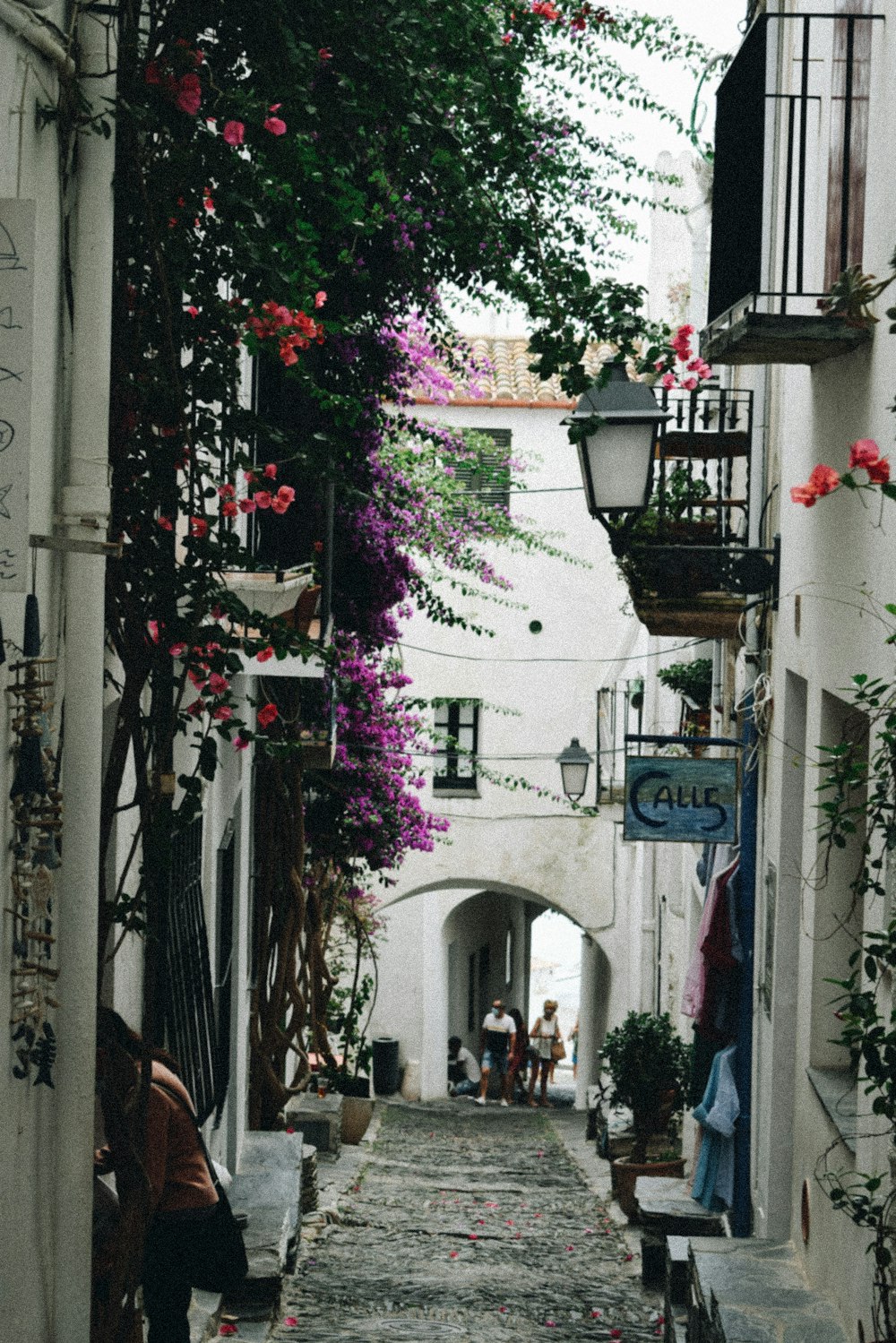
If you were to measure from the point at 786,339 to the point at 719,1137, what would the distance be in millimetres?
5128

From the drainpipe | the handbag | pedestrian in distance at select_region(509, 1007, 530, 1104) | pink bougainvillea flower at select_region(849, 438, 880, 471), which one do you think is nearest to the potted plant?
the handbag

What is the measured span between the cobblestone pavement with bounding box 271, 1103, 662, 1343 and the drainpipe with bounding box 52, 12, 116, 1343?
4.16 metres

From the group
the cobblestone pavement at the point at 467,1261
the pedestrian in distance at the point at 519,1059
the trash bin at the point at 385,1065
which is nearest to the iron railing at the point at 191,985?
the cobblestone pavement at the point at 467,1261

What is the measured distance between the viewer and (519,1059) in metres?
24.5

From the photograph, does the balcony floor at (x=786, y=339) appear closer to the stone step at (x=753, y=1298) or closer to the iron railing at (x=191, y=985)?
the iron railing at (x=191, y=985)

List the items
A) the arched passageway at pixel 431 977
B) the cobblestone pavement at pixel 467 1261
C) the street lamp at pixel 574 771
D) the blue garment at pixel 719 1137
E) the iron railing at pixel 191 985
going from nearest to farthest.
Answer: the iron railing at pixel 191 985 → the cobblestone pavement at pixel 467 1261 → the blue garment at pixel 719 1137 → the street lamp at pixel 574 771 → the arched passageway at pixel 431 977

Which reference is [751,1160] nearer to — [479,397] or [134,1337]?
[134,1337]

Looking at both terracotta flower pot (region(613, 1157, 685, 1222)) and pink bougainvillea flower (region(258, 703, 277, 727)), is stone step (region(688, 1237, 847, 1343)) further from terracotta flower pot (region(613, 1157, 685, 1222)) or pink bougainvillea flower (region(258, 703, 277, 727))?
terracotta flower pot (region(613, 1157, 685, 1222))

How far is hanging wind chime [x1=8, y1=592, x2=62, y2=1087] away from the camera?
13.3 ft

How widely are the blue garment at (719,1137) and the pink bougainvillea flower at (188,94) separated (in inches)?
237

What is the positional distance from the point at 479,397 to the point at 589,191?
13.2 meters

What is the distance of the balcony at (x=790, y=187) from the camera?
226 inches

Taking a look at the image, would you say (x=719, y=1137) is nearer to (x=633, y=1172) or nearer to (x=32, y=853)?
(x=633, y=1172)

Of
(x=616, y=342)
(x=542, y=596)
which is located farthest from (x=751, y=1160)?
(x=542, y=596)
